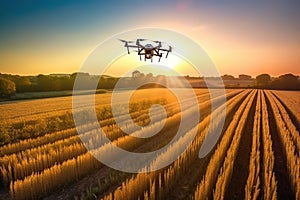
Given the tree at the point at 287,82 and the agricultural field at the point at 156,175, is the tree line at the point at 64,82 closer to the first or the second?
the tree at the point at 287,82

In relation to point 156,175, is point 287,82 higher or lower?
higher

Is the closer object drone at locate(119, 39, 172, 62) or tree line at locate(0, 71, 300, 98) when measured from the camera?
drone at locate(119, 39, 172, 62)

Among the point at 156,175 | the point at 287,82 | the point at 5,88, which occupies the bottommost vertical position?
the point at 156,175

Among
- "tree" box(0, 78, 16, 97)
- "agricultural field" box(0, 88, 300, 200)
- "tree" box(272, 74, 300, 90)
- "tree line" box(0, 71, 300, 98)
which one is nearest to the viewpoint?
"agricultural field" box(0, 88, 300, 200)

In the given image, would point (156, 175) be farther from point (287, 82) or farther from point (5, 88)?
point (287, 82)

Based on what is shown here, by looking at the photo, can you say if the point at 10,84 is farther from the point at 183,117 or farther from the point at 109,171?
the point at 109,171

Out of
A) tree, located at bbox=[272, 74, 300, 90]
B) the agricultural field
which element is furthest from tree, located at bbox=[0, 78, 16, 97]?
tree, located at bbox=[272, 74, 300, 90]

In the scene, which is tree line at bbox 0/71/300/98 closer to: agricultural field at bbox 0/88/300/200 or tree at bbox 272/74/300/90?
tree at bbox 272/74/300/90

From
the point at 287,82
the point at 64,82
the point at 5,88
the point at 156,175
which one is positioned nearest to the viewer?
the point at 156,175

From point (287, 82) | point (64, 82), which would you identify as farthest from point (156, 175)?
point (287, 82)
